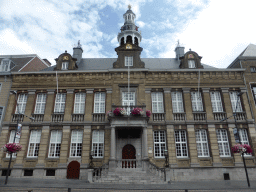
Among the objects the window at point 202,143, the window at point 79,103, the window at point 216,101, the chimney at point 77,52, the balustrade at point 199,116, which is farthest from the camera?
the chimney at point 77,52

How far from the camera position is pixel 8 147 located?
1515 centimetres

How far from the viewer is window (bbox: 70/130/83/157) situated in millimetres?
19203

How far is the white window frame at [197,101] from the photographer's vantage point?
20.7 meters

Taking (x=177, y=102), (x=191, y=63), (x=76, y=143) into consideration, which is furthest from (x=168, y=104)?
(x=76, y=143)

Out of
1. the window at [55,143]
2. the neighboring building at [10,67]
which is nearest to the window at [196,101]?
the window at [55,143]

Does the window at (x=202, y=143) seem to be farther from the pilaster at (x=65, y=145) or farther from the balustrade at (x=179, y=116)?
the pilaster at (x=65, y=145)

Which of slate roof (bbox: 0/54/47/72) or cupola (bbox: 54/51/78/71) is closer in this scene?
cupola (bbox: 54/51/78/71)

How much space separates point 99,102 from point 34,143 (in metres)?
8.14

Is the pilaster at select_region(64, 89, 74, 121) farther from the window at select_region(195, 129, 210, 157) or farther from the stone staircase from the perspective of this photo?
the window at select_region(195, 129, 210, 157)

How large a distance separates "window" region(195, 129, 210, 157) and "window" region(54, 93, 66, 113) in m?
15.1

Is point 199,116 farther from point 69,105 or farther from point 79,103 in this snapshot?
point 69,105

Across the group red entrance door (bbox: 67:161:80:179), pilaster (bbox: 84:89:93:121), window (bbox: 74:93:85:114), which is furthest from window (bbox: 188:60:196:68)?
red entrance door (bbox: 67:161:80:179)

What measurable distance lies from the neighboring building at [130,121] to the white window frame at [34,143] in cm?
10

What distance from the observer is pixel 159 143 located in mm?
19297
